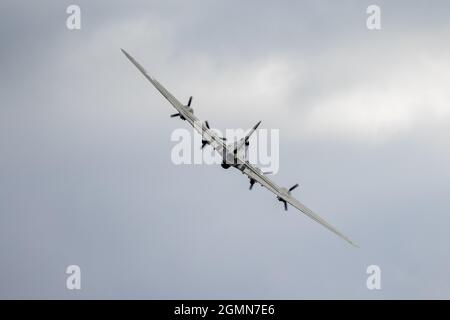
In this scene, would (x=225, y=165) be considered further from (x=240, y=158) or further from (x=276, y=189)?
(x=276, y=189)


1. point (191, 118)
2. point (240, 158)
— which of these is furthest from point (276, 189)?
point (191, 118)

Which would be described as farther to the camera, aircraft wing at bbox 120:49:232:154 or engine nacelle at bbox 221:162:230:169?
aircraft wing at bbox 120:49:232:154

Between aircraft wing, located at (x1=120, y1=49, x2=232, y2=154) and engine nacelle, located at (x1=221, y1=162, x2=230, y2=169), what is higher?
aircraft wing, located at (x1=120, y1=49, x2=232, y2=154)

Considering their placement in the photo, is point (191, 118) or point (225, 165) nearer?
point (225, 165)

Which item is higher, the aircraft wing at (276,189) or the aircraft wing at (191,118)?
the aircraft wing at (191,118)

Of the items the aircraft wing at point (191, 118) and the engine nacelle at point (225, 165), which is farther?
the aircraft wing at point (191, 118)

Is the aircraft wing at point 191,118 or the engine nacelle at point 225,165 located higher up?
the aircraft wing at point 191,118

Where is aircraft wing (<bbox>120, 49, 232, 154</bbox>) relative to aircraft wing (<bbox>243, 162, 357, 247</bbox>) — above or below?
above
